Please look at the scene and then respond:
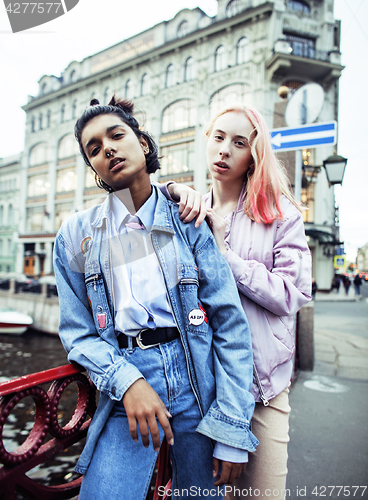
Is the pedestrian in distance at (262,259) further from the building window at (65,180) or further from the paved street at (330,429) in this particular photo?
the building window at (65,180)

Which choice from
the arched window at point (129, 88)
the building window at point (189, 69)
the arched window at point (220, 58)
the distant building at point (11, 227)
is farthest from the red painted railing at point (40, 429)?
the distant building at point (11, 227)

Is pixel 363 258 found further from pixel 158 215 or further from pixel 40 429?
pixel 40 429

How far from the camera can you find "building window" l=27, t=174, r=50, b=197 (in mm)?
31259

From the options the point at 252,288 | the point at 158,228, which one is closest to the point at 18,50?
the point at 158,228

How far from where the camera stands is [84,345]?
3.88 feet

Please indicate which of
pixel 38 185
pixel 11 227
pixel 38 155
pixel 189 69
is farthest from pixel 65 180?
pixel 189 69

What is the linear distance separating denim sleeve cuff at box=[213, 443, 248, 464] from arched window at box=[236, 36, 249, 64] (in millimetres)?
24963

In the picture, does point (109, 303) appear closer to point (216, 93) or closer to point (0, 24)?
point (0, 24)

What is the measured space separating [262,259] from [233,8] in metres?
26.8

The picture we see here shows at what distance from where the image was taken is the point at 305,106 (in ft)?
14.4

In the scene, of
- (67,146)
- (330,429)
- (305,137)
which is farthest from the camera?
(67,146)

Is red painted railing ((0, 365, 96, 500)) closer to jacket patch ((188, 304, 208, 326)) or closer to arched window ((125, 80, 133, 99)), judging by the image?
jacket patch ((188, 304, 208, 326))

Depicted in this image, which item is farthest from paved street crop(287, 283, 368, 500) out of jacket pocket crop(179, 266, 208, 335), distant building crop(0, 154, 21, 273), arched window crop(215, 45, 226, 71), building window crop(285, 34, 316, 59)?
distant building crop(0, 154, 21, 273)

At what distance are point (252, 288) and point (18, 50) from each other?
159 centimetres
